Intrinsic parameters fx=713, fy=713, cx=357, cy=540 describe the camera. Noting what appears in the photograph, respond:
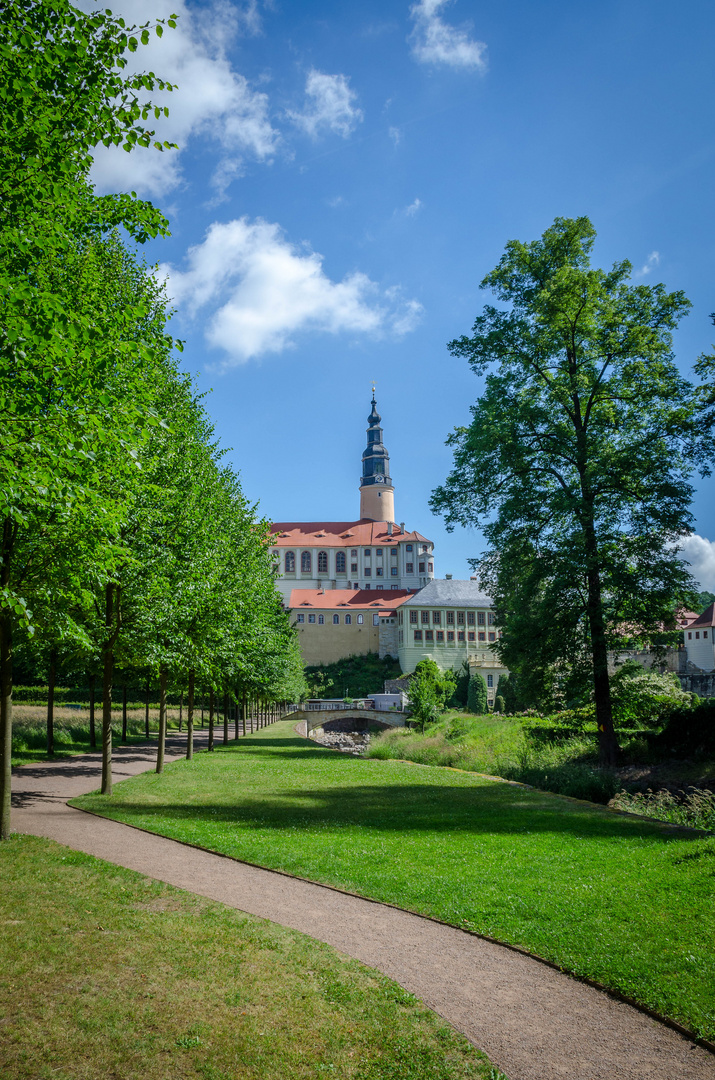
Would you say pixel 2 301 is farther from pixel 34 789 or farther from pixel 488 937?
pixel 34 789

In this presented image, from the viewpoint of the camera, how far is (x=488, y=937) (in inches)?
263

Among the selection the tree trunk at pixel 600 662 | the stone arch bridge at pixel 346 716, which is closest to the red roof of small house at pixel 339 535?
the stone arch bridge at pixel 346 716

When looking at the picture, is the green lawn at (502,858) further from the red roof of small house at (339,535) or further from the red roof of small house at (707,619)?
the red roof of small house at (339,535)

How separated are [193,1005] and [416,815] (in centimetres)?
826

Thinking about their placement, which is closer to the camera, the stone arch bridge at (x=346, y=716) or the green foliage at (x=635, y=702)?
the green foliage at (x=635, y=702)

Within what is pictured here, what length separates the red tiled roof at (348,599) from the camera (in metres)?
87.8

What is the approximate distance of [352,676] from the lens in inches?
3206

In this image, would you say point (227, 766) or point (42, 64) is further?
point (227, 766)

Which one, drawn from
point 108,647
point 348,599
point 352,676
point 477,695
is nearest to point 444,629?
point 352,676

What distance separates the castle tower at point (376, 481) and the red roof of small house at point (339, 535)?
12.3ft

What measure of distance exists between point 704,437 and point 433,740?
64.3ft

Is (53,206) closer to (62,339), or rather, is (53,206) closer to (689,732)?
(62,339)

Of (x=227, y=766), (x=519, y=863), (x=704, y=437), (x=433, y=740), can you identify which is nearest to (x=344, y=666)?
(x=433, y=740)

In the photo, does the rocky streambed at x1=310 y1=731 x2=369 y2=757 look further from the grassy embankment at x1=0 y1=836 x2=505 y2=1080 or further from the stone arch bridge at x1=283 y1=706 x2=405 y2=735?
the grassy embankment at x1=0 y1=836 x2=505 y2=1080
